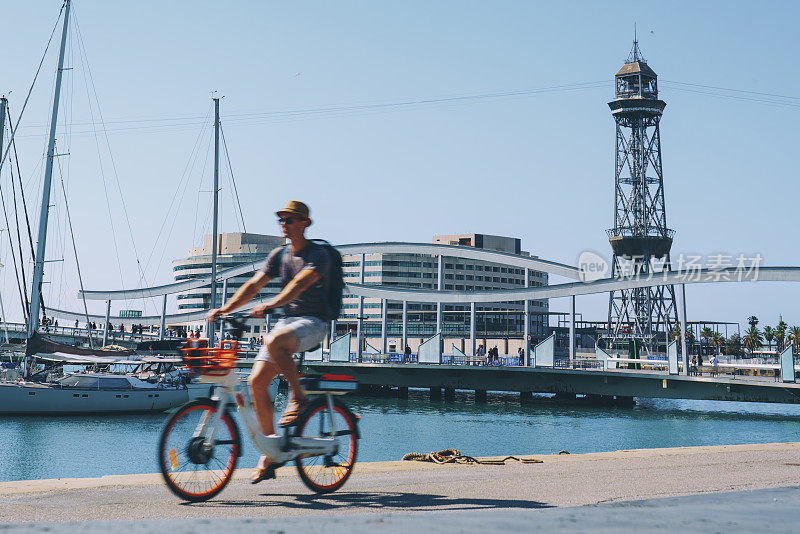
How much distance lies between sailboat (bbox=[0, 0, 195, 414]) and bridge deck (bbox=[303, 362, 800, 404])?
660 inches

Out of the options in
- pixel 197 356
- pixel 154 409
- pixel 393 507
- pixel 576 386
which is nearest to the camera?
pixel 393 507

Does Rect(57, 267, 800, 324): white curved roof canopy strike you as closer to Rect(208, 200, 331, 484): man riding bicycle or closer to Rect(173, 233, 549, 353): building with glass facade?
Rect(208, 200, 331, 484): man riding bicycle

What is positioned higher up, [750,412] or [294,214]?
[294,214]

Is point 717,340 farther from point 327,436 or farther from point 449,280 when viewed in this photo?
point 327,436

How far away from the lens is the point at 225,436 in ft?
18.4

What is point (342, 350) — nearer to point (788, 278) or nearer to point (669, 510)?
point (788, 278)

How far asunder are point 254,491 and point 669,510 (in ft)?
11.8

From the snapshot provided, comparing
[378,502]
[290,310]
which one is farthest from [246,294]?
[378,502]

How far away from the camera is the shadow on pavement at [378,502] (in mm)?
5305

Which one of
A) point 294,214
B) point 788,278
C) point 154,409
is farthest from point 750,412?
point 294,214

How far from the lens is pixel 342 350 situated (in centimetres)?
6097

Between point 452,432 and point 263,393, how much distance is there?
3119 centimetres

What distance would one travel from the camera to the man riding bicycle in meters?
5.47

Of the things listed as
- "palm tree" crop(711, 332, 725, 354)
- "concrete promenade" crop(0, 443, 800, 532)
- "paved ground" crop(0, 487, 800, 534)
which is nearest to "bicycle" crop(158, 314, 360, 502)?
"concrete promenade" crop(0, 443, 800, 532)
